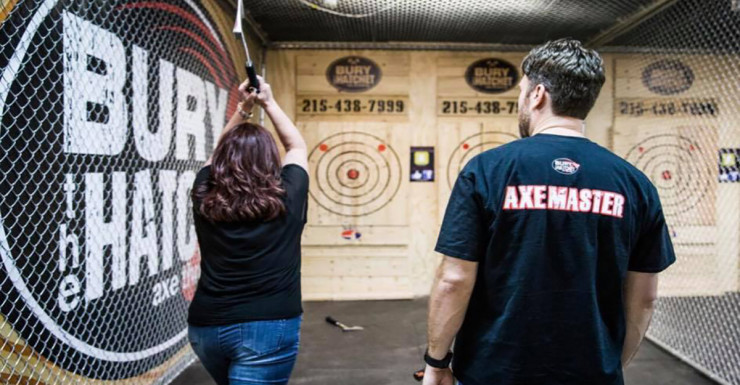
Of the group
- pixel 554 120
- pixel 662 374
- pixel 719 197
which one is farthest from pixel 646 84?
pixel 554 120

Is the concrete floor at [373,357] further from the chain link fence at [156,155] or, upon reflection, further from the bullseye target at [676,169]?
the bullseye target at [676,169]

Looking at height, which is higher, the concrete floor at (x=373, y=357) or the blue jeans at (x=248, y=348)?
the blue jeans at (x=248, y=348)

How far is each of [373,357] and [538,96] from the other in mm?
2433

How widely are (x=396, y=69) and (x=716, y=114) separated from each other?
115 inches

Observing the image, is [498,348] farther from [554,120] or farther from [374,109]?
[374,109]

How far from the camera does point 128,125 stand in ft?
7.37

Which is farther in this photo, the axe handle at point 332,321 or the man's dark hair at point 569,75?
the axe handle at point 332,321

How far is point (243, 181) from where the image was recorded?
4.42 ft

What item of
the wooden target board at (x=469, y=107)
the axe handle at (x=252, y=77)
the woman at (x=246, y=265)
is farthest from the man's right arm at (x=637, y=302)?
the wooden target board at (x=469, y=107)

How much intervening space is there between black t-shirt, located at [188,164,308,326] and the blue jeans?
0.08ft

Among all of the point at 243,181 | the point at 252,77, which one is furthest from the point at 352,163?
the point at 243,181

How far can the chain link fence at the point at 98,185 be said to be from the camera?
5.23 ft

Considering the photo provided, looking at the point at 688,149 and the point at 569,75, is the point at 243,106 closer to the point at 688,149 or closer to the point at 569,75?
the point at 569,75

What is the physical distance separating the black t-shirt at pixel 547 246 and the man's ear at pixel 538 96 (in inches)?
3.6
